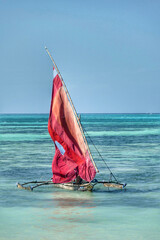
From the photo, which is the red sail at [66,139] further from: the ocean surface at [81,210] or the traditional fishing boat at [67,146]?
the ocean surface at [81,210]

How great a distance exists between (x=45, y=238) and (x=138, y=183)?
10.9 meters

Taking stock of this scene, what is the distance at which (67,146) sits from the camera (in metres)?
23.8

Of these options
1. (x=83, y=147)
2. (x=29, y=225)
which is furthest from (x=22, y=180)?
(x=29, y=225)

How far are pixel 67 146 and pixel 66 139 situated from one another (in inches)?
12.5

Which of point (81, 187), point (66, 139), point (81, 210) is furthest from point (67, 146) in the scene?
point (81, 210)

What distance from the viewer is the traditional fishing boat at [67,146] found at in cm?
2318

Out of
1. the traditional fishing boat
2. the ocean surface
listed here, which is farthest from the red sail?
the ocean surface

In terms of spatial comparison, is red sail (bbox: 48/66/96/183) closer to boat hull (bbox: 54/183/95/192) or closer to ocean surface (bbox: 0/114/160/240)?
boat hull (bbox: 54/183/95/192)

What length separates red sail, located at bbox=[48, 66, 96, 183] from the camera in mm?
23328

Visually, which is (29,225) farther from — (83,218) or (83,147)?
(83,147)

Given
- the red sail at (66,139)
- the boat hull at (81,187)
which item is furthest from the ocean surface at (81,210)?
the red sail at (66,139)

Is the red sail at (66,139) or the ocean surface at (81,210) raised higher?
the red sail at (66,139)

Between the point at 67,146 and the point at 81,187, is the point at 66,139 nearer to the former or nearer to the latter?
the point at 67,146

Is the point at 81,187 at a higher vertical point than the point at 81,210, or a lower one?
higher
